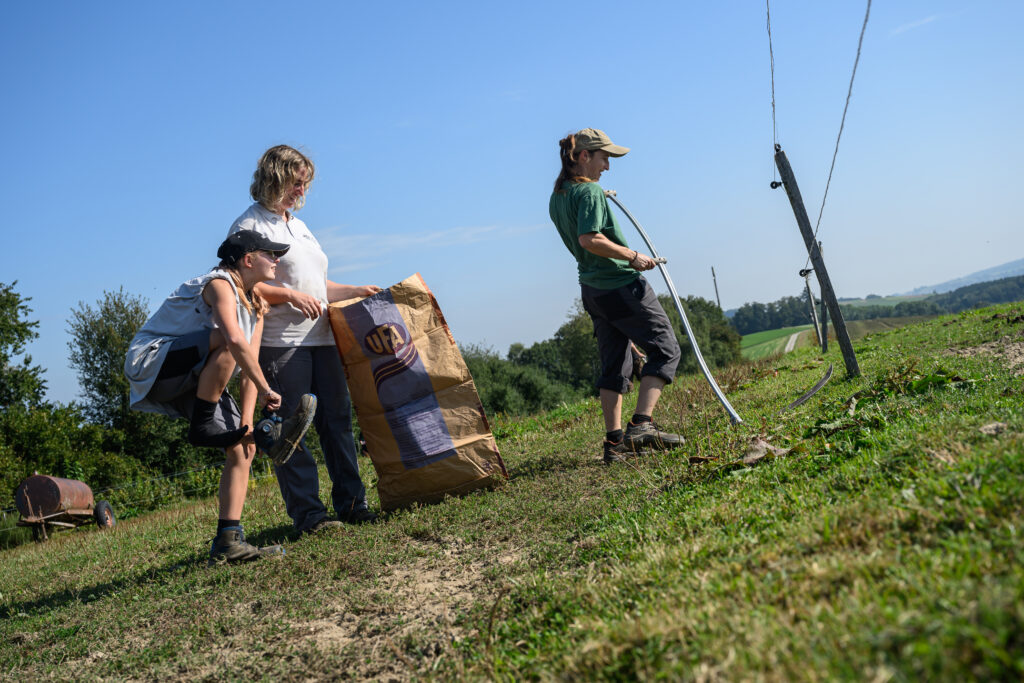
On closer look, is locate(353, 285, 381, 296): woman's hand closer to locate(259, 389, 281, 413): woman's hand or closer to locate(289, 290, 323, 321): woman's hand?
locate(289, 290, 323, 321): woman's hand

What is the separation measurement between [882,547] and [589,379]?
3814 centimetres

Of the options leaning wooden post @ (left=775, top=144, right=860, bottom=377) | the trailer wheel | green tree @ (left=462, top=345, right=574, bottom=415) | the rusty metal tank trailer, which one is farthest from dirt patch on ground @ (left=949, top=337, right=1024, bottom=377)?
green tree @ (left=462, top=345, right=574, bottom=415)

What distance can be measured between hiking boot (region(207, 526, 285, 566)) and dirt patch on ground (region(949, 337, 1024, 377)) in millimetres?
4659

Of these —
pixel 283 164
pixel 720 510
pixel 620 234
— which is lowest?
pixel 720 510

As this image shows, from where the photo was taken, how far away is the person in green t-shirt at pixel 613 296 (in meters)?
4.66

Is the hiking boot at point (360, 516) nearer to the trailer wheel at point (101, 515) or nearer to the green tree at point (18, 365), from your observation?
the trailer wheel at point (101, 515)

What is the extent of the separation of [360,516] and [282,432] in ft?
3.03

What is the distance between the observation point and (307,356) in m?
4.46

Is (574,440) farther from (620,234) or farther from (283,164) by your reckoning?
(283,164)

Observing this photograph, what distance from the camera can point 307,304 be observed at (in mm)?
4352

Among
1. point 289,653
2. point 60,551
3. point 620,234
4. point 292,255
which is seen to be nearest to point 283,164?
point 292,255

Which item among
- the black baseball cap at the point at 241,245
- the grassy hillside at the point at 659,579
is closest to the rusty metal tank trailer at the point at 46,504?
the grassy hillside at the point at 659,579

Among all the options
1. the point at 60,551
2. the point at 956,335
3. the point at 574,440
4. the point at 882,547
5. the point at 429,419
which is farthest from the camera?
the point at 956,335

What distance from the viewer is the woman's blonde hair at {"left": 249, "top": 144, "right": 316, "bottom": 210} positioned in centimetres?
433
